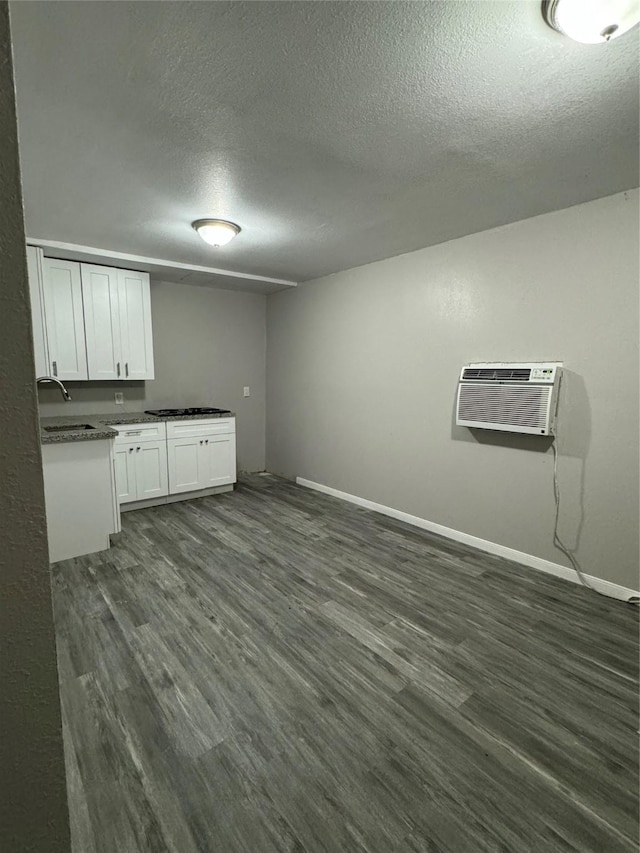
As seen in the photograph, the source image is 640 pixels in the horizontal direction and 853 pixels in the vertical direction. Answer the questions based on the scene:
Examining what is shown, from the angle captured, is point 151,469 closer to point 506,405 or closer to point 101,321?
point 101,321

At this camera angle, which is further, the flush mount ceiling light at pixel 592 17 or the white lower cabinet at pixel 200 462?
the white lower cabinet at pixel 200 462

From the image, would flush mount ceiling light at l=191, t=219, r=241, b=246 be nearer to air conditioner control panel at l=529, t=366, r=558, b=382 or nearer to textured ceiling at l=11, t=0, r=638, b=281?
textured ceiling at l=11, t=0, r=638, b=281

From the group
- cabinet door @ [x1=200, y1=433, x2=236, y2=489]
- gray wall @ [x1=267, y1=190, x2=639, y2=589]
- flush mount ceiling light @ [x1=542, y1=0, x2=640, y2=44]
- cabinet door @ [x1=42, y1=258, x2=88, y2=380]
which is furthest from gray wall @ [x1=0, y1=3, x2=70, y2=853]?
cabinet door @ [x1=200, y1=433, x2=236, y2=489]

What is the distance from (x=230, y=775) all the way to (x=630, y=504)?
250 centimetres

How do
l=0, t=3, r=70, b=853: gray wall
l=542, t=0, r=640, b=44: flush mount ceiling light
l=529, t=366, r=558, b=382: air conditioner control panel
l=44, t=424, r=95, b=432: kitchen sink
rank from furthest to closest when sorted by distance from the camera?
1. l=44, t=424, r=95, b=432: kitchen sink
2. l=529, t=366, r=558, b=382: air conditioner control panel
3. l=542, t=0, r=640, b=44: flush mount ceiling light
4. l=0, t=3, r=70, b=853: gray wall

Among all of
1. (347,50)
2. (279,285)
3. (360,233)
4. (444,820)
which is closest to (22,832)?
(444,820)

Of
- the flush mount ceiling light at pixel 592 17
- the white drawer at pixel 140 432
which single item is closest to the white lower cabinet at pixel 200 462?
the white drawer at pixel 140 432

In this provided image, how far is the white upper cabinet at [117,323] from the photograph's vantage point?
12.2ft

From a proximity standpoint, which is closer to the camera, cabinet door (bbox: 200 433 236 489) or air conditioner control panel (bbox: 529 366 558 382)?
air conditioner control panel (bbox: 529 366 558 382)

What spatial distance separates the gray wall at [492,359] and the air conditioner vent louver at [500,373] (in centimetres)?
12

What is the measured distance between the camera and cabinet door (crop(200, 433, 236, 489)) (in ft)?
14.3

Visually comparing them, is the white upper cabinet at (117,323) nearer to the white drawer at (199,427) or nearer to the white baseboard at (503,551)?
the white drawer at (199,427)

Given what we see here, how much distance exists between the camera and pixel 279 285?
4.70 m

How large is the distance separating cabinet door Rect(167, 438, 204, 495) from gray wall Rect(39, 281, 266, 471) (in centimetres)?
70
